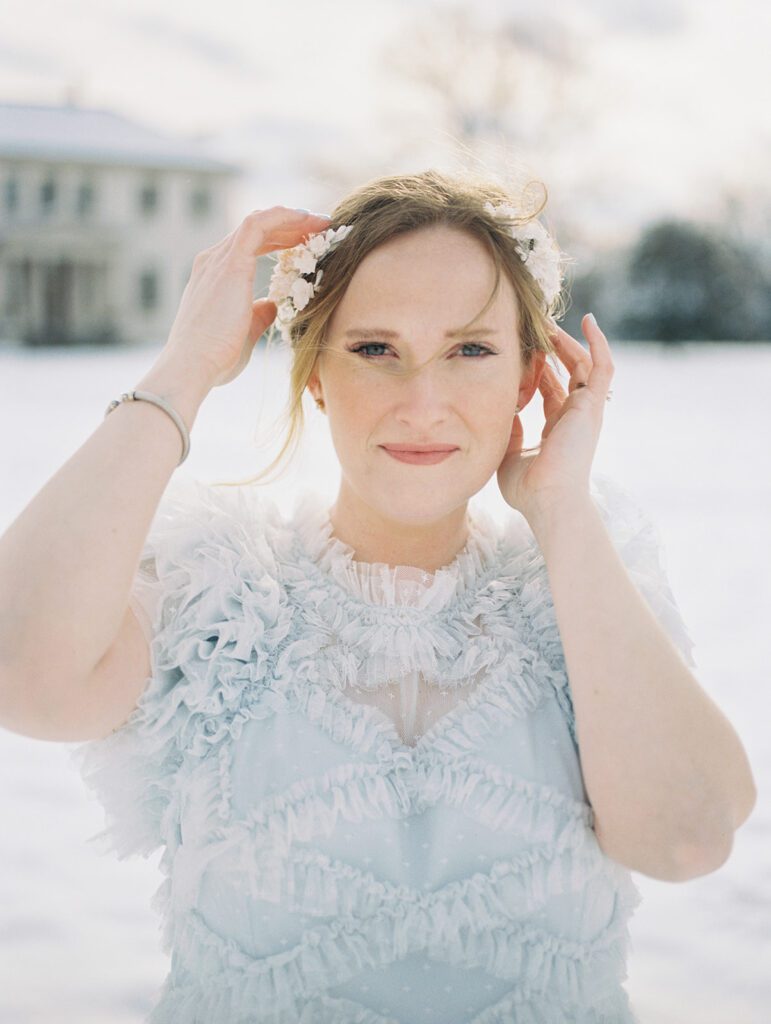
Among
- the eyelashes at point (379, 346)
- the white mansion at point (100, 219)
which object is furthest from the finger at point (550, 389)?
the white mansion at point (100, 219)

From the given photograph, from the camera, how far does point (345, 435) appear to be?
63.4 inches

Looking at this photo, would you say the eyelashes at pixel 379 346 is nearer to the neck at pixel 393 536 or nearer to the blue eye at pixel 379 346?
the blue eye at pixel 379 346

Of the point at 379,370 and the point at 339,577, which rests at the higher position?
the point at 379,370

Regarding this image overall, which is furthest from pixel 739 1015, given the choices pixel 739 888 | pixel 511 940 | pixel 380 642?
pixel 380 642

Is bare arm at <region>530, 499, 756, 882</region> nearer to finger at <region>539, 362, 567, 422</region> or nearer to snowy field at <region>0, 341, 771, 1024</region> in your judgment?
finger at <region>539, 362, 567, 422</region>

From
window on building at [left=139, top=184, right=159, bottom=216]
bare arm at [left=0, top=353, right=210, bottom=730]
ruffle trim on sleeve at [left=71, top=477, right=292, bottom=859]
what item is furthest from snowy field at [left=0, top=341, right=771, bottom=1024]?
window on building at [left=139, top=184, right=159, bottom=216]

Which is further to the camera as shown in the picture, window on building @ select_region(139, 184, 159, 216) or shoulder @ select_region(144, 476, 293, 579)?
window on building @ select_region(139, 184, 159, 216)

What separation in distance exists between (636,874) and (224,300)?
6.13ft

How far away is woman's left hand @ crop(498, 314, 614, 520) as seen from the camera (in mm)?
1585

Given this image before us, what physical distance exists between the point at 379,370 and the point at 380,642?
0.39 metres

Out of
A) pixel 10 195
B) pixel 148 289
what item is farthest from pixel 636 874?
pixel 10 195

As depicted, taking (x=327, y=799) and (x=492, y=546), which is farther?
(x=492, y=546)

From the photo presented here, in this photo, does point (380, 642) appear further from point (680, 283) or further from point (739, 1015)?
point (680, 283)

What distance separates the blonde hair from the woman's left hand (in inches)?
2.5
